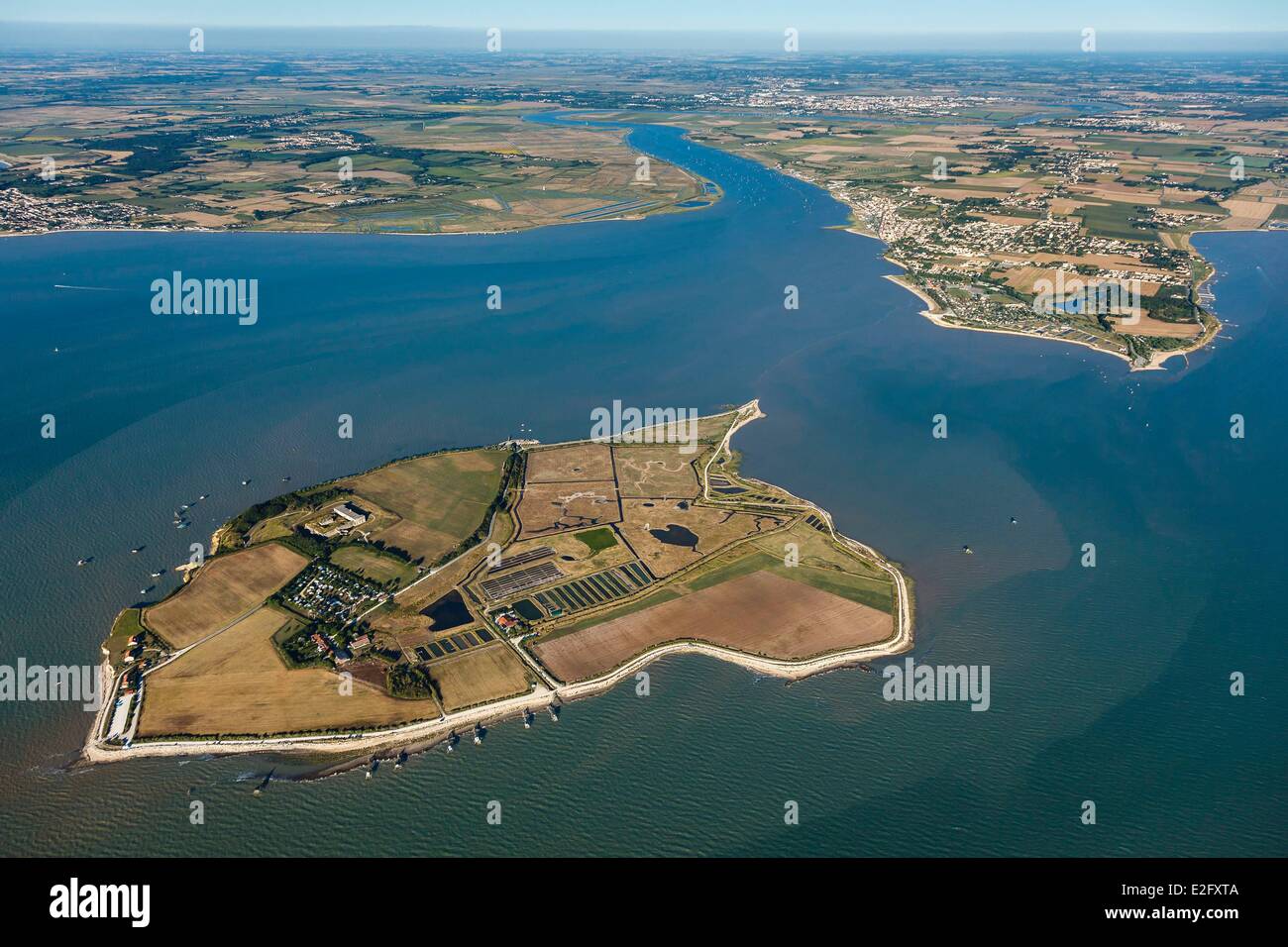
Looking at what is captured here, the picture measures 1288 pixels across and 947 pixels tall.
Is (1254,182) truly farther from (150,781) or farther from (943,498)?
(150,781)

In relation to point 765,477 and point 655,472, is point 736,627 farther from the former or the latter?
point 655,472

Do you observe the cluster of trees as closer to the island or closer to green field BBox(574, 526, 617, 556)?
the island

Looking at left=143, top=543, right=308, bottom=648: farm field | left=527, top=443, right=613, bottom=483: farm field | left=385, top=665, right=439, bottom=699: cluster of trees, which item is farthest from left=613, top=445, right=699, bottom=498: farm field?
left=143, top=543, right=308, bottom=648: farm field

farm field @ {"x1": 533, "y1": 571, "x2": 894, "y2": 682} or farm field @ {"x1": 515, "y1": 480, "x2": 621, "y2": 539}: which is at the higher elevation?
farm field @ {"x1": 515, "y1": 480, "x2": 621, "y2": 539}

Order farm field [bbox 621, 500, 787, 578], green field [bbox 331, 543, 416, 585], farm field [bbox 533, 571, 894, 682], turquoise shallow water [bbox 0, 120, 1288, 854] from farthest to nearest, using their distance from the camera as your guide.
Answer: farm field [bbox 621, 500, 787, 578], green field [bbox 331, 543, 416, 585], farm field [bbox 533, 571, 894, 682], turquoise shallow water [bbox 0, 120, 1288, 854]

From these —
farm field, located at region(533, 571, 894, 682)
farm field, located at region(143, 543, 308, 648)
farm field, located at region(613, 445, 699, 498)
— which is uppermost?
farm field, located at region(613, 445, 699, 498)

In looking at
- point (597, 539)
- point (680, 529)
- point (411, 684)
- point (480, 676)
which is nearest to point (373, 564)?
point (411, 684)

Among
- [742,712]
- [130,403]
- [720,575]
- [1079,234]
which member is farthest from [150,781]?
[1079,234]
